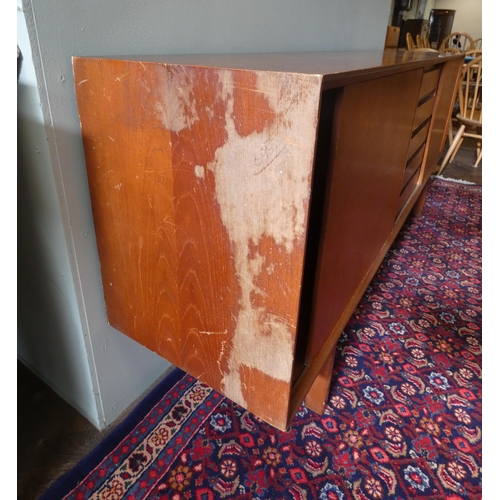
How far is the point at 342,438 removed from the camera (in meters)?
0.87

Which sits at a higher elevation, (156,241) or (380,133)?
(380,133)

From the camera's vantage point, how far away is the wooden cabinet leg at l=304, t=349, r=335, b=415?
2.82 ft

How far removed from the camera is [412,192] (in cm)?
141

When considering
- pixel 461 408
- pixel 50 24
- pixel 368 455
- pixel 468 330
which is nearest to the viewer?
pixel 50 24

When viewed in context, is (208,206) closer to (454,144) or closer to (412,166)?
(412,166)

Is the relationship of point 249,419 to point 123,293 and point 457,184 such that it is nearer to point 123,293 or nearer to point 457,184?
point 123,293

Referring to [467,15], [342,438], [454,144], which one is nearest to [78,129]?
[342,438]

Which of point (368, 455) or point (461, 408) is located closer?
point (368, 455)

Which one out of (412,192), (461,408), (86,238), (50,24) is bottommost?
(461,408)

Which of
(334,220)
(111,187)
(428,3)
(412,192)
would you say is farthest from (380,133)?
(428,3)

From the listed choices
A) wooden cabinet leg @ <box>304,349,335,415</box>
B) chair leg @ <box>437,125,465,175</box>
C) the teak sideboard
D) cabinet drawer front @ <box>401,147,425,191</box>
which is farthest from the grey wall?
chair leg @ <box>437,125,465,175</box>

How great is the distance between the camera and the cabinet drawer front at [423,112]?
1.05 metres

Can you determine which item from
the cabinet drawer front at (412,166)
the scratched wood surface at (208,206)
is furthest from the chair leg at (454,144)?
the scratched wood surface at (208,206)

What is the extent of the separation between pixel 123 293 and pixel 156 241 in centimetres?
17
